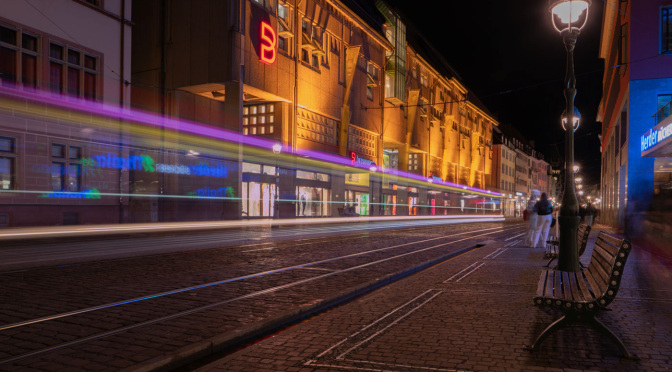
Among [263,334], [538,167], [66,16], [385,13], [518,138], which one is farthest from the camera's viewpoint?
[538,167]

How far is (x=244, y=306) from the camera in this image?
259 inches

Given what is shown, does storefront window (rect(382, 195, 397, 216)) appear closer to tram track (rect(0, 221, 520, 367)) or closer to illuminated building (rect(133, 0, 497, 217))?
illuminated building (rect(133, 0, 497, 217))

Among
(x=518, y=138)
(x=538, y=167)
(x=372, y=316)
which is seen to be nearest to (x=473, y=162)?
(x=518, y=138)

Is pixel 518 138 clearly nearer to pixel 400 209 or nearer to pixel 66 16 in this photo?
pixel 400 209

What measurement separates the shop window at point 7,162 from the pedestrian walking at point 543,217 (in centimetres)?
1822

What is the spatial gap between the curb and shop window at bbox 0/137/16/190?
15.9 meters

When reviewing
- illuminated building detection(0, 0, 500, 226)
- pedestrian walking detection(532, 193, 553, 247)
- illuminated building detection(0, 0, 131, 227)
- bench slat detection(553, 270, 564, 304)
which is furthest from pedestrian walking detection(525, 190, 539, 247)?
illuminated building detection(0, 0, 131, 227)

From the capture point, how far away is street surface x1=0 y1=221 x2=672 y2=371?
4.46m

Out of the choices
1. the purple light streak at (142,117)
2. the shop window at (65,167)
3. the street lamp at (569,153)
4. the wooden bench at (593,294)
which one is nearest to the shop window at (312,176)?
the purple light streak at (142,117)

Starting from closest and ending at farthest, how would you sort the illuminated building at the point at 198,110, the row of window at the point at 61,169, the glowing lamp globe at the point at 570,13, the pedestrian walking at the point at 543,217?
1. the glowing lamp globe at the point at 570,13
2. the pedestrian walking at the point at 543,217
3. the row of window at the point at 61,169
4. the illuminated building at the point at 198,110

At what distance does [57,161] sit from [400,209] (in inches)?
1174

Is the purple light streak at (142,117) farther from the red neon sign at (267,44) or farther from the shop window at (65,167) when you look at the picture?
the red neon sign at (267,44)

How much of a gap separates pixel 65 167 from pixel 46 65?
443cm

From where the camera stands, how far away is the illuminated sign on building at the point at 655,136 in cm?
1535
